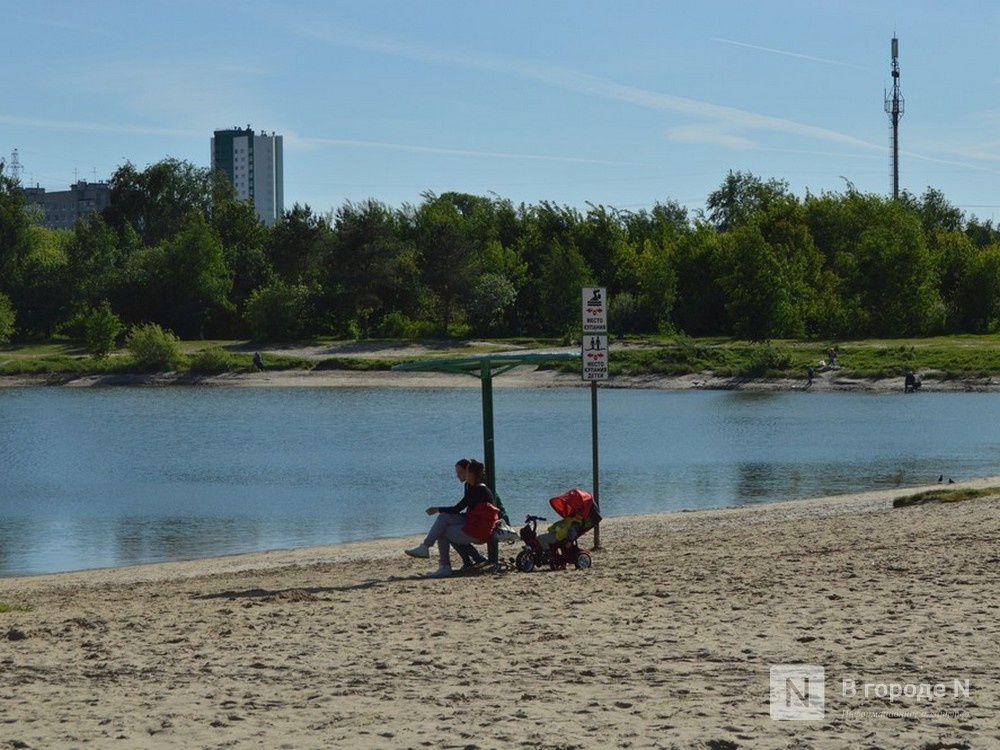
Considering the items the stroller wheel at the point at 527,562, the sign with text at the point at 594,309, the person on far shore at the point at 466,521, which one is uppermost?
the sign with text at the point at 594,309

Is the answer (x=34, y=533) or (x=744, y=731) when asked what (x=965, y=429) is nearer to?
(x=34, y=533)

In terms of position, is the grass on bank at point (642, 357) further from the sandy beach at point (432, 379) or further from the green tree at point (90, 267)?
the green tree at point (90, 267)

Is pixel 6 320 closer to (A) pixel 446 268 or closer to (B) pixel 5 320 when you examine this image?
(B) pixel 5 320

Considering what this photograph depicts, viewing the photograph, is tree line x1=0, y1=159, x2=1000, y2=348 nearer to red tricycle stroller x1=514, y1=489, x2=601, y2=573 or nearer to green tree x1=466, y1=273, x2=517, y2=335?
green tree x1=466, y1=273, x2=517, y2=335

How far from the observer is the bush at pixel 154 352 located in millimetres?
84562

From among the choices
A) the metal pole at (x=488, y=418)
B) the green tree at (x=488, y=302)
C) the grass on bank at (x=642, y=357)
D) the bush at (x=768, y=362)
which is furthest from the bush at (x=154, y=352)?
the metal pole at (x=488, y=418)

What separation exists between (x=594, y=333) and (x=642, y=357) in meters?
63.1

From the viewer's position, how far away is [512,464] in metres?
40.6

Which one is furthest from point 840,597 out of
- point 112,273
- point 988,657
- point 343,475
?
point 112,273

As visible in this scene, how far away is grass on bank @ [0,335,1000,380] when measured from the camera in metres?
74.0

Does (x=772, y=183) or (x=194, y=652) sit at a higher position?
(x=772, y=183)

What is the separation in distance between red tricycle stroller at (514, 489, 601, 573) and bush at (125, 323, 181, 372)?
71.5m

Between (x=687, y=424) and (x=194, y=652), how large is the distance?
45248 millimetres

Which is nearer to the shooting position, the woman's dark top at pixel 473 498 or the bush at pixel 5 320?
the woman's dark top at pixel 473 498
